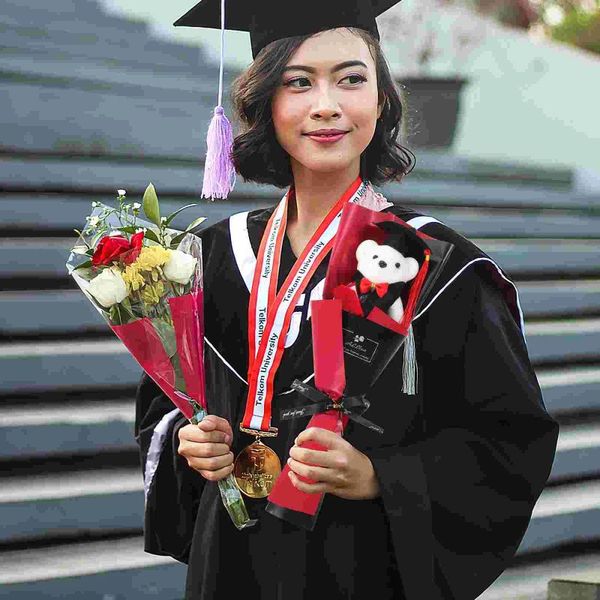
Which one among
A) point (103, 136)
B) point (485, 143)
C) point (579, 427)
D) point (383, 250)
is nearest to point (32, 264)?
point (103, 136)

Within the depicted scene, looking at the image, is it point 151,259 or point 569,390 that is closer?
point 151,259

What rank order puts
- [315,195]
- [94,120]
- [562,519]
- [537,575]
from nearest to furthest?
[315,195]
[537,575]
[562,519]
[94,120]

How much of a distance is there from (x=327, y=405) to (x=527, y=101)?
23.9 ft

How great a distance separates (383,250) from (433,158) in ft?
18.1

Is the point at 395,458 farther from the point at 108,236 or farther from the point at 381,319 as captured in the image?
the point at 108,236

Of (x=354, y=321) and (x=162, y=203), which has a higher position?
(x=354, y=321)

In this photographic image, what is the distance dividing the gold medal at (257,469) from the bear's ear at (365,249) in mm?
377

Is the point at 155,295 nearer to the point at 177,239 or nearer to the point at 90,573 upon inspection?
the point at 177,239

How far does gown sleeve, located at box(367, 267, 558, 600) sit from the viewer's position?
6.84 feet

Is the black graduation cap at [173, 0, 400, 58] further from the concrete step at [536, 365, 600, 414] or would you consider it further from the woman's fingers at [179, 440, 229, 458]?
the concrete step at [536, 365, 600, 414]

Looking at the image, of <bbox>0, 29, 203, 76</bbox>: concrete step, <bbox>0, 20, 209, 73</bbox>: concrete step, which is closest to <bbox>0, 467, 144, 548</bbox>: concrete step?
<bbox>0, 29, 203, 76</bbox>: concrete step

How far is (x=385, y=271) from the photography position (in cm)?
194

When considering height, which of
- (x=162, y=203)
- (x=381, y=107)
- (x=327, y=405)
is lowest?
(x=162, y=203)

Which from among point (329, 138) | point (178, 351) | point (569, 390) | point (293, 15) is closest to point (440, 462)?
point (178, 351)
